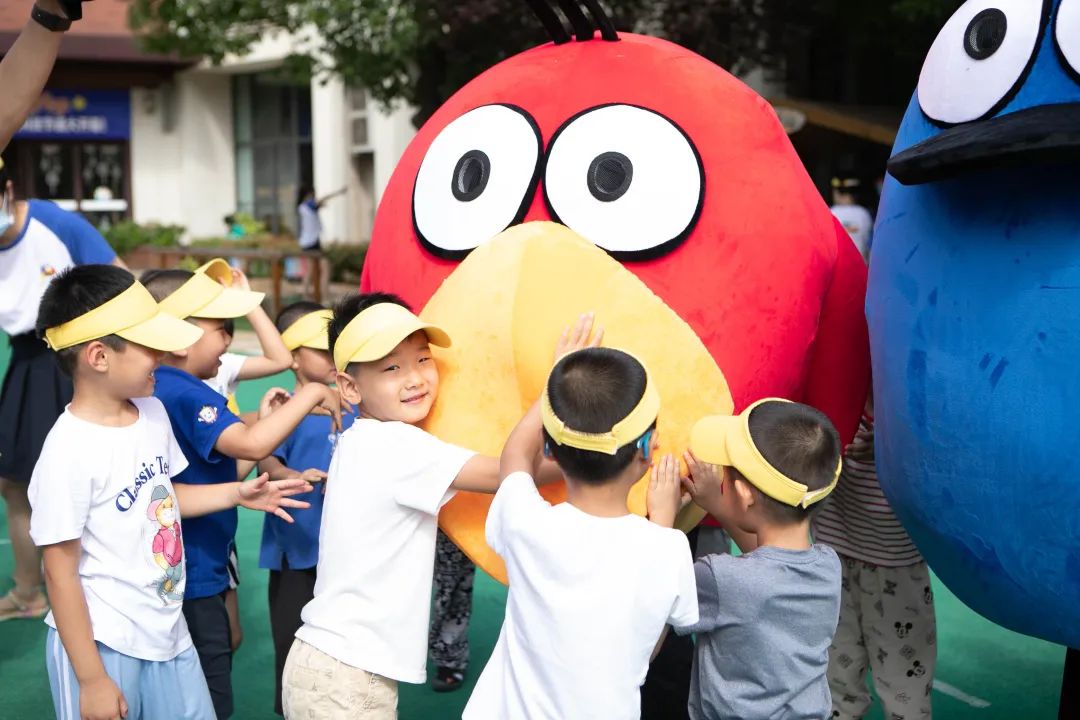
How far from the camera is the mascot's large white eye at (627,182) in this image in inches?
92.7

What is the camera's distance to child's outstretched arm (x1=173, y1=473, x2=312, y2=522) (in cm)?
258

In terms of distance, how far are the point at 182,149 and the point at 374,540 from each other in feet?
80.6

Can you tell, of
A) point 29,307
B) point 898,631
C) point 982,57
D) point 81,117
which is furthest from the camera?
point 81,117

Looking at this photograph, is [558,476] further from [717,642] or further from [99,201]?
[99,201]

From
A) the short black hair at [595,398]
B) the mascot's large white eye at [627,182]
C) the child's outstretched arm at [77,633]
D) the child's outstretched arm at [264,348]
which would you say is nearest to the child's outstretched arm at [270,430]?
the child's outstretched arm at [77,633]

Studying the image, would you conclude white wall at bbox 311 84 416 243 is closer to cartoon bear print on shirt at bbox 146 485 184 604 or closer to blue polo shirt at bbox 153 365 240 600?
blue polo shirt at bbox 153 365 240 600

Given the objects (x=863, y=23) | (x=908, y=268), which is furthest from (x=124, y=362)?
(x=863, y=23)

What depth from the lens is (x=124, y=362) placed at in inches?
98.2

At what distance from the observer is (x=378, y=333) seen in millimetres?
2279

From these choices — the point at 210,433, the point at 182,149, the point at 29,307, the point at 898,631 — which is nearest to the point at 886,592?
the point at 898,631

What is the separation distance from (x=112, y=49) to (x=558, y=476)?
23356 millimetres

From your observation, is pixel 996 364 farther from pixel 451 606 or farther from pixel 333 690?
pixel 451 606

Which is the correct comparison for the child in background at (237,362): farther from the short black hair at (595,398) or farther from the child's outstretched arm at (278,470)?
the short black hair at (595,398)

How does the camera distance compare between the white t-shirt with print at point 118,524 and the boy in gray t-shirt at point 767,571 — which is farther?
the white t-shirt with print at point 118,524
